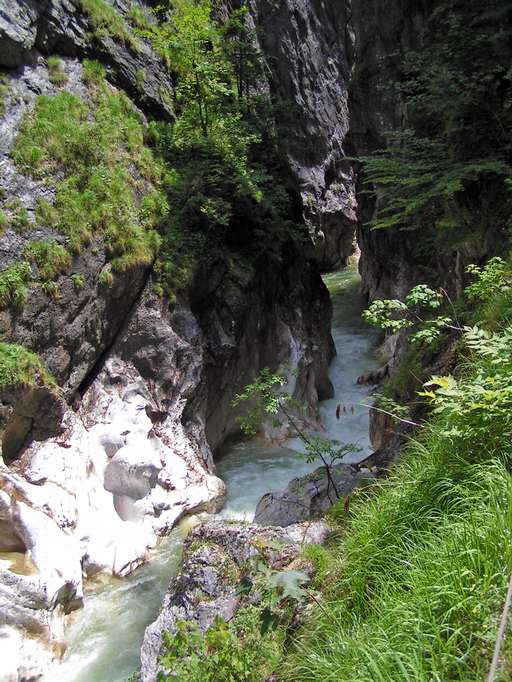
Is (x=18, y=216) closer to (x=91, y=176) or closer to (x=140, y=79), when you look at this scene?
(x=91, y=176)

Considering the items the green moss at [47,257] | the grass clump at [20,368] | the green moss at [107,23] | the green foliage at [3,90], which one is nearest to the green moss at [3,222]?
the green moss at [47,257]

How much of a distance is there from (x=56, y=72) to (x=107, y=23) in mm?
2896

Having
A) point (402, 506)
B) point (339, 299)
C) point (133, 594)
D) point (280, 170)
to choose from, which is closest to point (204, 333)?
point (133, 594)

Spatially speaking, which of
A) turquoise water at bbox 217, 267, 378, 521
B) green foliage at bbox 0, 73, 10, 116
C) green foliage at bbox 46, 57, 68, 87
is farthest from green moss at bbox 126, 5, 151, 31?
turquoise water at bbox 217, 267, 378, 521

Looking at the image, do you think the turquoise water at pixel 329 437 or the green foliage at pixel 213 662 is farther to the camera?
the turquoise water at pixel 329 437

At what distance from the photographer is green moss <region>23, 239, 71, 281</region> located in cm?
863

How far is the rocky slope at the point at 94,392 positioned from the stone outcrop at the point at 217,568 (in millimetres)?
2712

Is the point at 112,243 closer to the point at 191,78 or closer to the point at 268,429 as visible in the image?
the point at 268,429

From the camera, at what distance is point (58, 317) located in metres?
8.70

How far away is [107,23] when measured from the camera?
1305 centimetres

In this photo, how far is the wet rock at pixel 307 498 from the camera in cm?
600

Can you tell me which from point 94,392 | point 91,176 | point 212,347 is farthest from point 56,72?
point 94,392

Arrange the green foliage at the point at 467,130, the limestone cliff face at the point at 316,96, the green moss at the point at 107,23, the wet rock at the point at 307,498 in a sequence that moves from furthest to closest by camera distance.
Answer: the limestone cliff face at the point at 316,96 → the green moss at the point at 107,23 → the green foliage at the point at 467,130 → the wet rock at the point at 307,498

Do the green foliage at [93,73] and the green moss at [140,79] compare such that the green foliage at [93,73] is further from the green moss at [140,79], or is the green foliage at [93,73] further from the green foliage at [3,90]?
the green foliage at [3,90]
